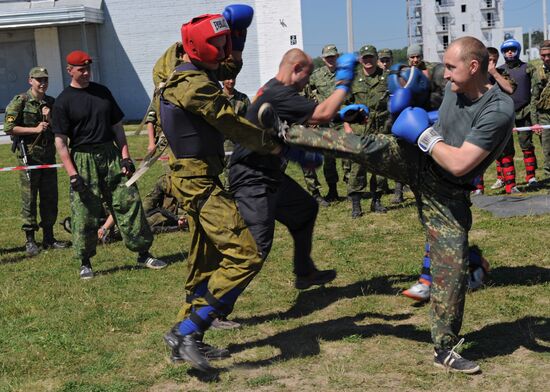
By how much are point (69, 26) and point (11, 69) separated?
10.8ft

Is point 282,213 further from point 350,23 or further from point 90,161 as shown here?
point 350,23

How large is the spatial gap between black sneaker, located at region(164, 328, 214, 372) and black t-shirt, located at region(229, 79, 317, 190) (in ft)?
4.26

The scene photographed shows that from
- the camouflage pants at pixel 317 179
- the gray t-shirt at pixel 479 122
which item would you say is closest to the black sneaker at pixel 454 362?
the gray t-shirt at pixel 479 122

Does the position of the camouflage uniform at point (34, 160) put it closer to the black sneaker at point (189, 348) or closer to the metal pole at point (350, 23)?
the black sneaker at point (189, 348)

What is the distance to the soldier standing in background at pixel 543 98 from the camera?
10430mm

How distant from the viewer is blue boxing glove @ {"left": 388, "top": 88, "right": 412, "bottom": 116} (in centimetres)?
434

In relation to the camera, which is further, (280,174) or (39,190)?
(39,190)

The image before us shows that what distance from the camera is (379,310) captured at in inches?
226

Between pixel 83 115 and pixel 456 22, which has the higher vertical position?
pixel 456 22

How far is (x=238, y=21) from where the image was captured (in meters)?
5.06

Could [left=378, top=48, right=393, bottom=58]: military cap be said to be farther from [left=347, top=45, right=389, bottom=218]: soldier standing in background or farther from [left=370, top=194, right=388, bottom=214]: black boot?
[left=370, top=194, right=388, bottom=214]: black boot

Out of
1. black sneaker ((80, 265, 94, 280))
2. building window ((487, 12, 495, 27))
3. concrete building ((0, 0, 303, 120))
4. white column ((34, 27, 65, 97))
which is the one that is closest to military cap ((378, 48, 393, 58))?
black sneaker ((80, 265, 94, 280))

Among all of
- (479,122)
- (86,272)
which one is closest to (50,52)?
(86,272)

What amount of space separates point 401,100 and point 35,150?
5.82 metres
